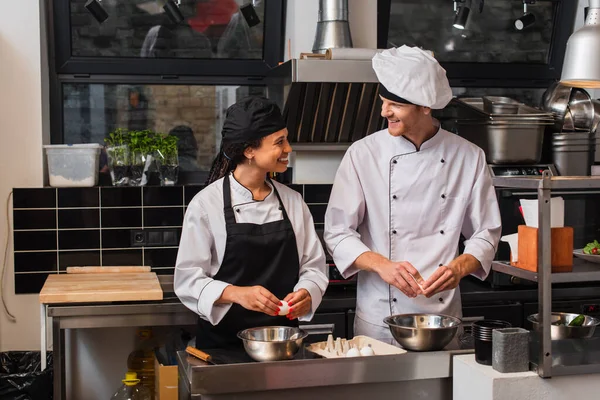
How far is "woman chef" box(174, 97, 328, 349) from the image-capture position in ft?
8.72

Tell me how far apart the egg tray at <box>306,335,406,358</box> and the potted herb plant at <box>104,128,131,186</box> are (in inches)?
85.1

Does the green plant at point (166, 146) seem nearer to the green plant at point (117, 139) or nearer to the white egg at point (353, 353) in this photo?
the green plant at point (117, 139)

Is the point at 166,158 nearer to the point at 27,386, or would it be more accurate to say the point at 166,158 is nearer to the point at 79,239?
the point at 79,239

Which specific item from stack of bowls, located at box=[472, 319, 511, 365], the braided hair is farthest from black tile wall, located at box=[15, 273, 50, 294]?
stack of bowls, located at box=[472, 319, 511, 365]

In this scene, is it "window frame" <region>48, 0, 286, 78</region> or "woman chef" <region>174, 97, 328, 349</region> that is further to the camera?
"window frame" <region>48, 0, 286, 78</region>

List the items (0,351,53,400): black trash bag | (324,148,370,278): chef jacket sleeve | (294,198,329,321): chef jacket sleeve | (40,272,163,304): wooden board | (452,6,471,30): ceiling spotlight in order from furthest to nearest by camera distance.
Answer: (452,6,471,30): ceiling spotlight → (0,351,53,400): black trash bag → (40,272,163,304): wooden board → (324,148,370,278): chef jacket sleeve → (294,198,329,321): chef jacket sleeve

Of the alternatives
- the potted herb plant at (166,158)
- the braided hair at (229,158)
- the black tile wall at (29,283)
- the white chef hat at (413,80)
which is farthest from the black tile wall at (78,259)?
the white chef hat at (413,80)

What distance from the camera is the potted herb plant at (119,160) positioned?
4457mm

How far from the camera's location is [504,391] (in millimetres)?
2330

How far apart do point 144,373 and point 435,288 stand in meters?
1.94

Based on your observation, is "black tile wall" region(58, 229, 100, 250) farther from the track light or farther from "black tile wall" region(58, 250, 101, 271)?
the track light

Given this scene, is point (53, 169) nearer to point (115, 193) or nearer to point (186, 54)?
point (115, 193)

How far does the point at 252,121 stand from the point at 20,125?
6.95ft

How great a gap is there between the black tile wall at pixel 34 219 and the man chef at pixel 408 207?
1.93m
